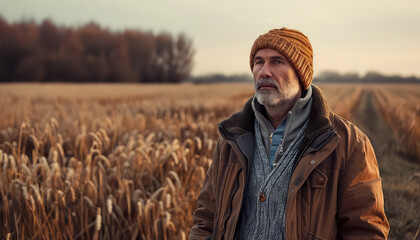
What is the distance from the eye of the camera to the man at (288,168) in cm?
175

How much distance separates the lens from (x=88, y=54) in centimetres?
5131

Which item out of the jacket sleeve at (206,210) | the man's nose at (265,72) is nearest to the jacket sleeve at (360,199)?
the man's nose at (265,72)

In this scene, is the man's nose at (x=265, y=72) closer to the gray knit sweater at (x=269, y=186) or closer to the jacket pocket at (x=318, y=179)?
the gray knit sweater at (x=269, y=186)

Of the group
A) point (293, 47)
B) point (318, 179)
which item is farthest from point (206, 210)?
point (293, 47)

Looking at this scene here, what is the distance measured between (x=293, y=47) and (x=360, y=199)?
79cm

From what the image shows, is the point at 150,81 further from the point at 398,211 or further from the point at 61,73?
the point at 398,211

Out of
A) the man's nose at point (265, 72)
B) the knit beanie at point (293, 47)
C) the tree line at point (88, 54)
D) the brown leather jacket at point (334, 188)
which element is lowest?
the brown leather jacket at point (334, 188)

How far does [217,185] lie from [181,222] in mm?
1372

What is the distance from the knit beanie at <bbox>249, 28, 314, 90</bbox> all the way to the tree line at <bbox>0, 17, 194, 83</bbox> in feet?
152

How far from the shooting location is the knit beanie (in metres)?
1.99

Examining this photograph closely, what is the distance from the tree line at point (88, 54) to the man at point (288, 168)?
46.2 metres

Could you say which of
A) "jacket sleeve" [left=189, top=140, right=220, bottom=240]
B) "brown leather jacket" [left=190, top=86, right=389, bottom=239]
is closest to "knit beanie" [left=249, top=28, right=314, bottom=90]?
"brown leather jacket" [left=190, top=86, right=389, bottom=239]

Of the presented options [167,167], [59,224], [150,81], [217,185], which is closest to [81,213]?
[59,224]

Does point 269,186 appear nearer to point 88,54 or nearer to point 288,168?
point 288,168
